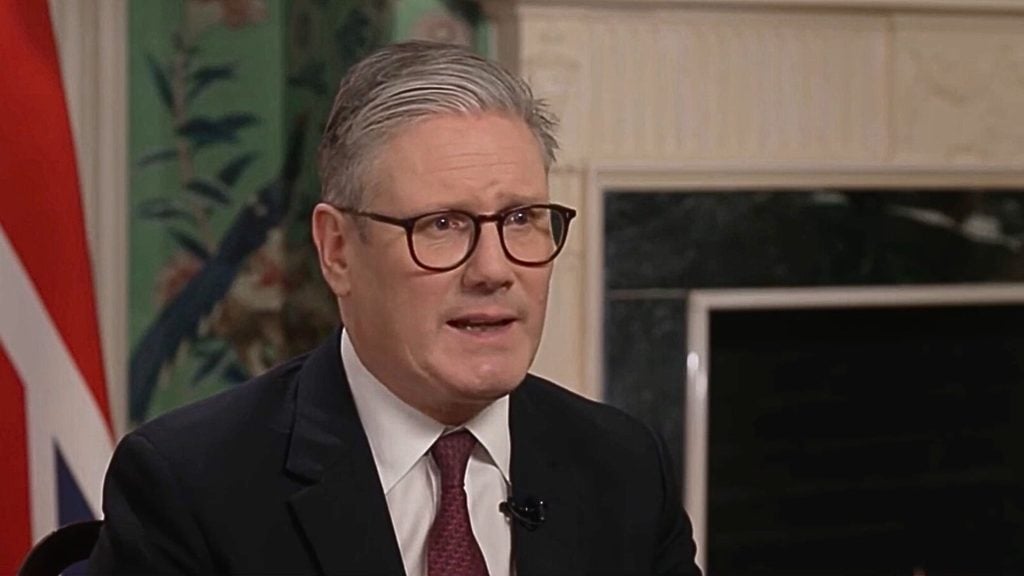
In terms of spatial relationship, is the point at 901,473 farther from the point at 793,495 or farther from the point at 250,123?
the point at 250,123

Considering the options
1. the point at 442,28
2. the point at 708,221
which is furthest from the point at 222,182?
the point at 708,221

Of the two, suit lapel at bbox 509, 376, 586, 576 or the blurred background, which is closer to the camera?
suit lapel at bbox 509, 376, 586, 576

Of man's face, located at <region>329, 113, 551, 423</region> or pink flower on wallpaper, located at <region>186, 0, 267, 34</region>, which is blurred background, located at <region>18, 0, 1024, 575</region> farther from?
man's face, located at <region>329, 113, 551, 423</region>

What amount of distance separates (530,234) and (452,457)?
0.20m

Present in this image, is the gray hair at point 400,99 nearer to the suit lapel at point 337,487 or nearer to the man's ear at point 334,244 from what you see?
the man's ear at point 334,244

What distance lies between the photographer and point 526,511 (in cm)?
140

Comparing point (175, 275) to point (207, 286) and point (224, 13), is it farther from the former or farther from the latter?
point (224, 13)

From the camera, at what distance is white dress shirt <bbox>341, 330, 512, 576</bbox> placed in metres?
1.36

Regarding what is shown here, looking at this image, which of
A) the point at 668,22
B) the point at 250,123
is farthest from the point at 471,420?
the point at 250,123

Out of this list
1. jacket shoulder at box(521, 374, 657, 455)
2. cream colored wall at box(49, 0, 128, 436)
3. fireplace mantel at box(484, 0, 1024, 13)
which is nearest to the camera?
jacket shoulder at box(521, 374, 657, 455)

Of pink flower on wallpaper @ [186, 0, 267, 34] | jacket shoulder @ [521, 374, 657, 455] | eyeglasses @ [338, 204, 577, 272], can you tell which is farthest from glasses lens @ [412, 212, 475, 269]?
pink flower on wallpaper @ [186, 0, 267, 34]

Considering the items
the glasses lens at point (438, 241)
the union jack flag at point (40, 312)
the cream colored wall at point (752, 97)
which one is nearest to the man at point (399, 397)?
the glasses lens at point (438, 241)

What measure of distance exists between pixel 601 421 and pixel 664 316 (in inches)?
52.2

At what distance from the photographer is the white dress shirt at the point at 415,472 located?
1.36 metres
